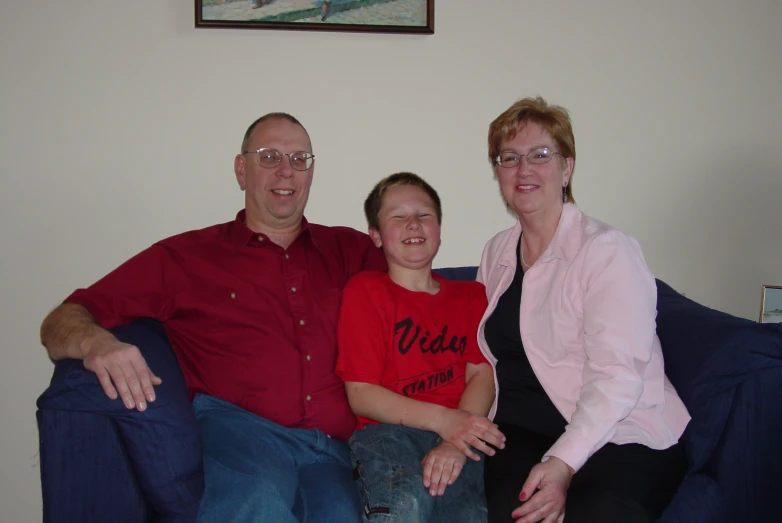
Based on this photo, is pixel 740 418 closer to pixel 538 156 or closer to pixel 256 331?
pixel 538 156

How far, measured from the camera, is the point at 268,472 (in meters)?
1.51

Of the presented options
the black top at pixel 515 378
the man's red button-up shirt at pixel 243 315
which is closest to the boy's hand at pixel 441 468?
the black top at pixel 515 378

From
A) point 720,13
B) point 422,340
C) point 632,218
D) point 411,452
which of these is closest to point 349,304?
point 422,340

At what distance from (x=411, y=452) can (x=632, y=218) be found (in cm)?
153

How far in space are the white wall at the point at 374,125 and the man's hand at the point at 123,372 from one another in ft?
3.02

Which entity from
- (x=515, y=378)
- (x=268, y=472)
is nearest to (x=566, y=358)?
(x=515, y=378)

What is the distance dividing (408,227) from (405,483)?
679 millimetres

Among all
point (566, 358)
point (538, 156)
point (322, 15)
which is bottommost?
point (566, 358)

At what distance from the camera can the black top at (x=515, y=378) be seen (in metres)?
1.68

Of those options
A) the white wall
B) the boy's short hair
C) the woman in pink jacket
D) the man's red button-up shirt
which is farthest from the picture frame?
the man's red button-up shirt

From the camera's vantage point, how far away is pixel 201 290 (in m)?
1.83

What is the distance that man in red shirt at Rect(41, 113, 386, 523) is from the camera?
1502 mm

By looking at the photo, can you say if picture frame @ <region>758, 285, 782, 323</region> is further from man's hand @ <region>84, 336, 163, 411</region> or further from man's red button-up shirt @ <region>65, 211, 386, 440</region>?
man's hand @ <region>84, 336, 163, 411</region>

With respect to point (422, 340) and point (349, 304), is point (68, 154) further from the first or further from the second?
point (422, 340)
